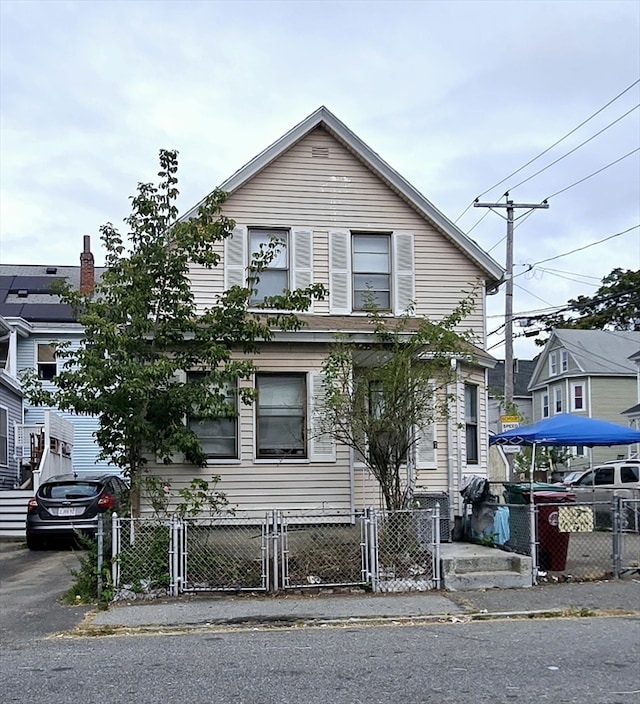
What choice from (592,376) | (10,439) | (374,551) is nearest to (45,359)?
(10,439)

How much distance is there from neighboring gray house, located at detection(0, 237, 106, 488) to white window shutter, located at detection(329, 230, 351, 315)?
35.3 ft

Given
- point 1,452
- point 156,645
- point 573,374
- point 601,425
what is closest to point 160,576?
point 156,645

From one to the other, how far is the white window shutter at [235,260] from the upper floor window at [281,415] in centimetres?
197

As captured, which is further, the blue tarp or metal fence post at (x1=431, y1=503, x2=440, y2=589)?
the blue tarp

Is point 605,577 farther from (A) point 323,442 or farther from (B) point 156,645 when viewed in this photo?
(B) point 156,645

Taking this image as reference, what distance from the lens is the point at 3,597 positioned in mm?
11898

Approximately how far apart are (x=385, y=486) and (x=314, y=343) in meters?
3.66

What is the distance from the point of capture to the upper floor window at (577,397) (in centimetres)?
4659

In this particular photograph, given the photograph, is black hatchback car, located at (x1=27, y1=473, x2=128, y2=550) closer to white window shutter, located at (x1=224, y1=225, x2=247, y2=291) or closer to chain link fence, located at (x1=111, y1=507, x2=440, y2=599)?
white window shutter, located at (x1=224, y1=225, x2=247, y2=291)

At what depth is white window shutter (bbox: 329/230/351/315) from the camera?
1634 cm

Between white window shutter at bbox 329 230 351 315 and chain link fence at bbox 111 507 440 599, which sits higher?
white window shutter at bbox 329 230 351 315

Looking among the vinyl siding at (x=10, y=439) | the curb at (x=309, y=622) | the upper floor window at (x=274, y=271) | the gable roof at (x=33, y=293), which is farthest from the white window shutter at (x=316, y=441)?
the gable roof at (x=33, y=293)

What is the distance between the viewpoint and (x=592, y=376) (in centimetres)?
4591

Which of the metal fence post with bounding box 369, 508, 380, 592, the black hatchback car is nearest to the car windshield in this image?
the black hatchback car
